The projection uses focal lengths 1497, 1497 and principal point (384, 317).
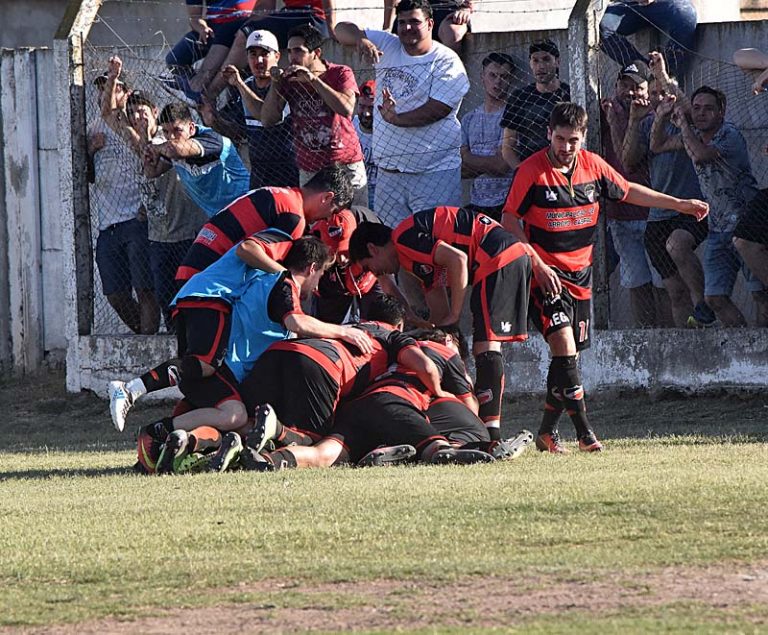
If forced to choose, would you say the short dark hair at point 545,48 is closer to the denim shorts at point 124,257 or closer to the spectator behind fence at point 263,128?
the spectator behind fence at point 263,128

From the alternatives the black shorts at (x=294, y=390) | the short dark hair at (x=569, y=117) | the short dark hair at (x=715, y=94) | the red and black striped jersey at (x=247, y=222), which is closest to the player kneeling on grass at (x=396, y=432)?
the black shorts at (x=294, y=390)

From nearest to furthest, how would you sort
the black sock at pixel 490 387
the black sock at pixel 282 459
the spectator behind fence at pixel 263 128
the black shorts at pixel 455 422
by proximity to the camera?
1. the black sock at pixel 282 459
2. the black shorts at pixel 455 422
3. the black sock at pixel 490 387
4. the spectator behind fence at pixel 263 128

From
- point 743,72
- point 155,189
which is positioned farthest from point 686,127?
point 155,189

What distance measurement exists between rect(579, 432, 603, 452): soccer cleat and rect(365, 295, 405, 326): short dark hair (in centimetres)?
141

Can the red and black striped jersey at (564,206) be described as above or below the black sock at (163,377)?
above

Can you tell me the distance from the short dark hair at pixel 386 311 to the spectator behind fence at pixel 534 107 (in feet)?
8.21

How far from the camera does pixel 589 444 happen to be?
934cm

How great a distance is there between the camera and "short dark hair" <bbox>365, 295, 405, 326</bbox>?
9719mm

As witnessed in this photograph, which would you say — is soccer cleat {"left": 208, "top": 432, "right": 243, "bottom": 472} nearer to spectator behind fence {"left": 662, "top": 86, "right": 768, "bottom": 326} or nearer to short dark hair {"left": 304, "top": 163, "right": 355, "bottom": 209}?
short dark hair {"left": 304, "top": 163, "right": 355, "bottom": 209}

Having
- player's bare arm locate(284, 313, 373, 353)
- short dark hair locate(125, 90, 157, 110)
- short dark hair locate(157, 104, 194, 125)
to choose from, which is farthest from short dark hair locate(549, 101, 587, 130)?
short dark hair locate(125, 90, 157, 110)

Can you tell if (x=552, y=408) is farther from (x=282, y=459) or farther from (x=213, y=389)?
(x=213, y=389)

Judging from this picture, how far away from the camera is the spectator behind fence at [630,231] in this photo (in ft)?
38.9

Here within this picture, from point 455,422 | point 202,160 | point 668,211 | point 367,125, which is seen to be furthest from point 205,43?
point 455,422

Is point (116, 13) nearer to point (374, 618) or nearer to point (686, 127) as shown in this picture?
point (686, 127)
